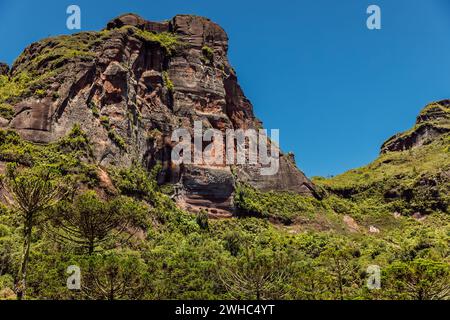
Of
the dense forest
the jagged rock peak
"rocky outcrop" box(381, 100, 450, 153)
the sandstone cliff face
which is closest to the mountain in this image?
"rocky outcrop" box(381, 100, 450, 153)

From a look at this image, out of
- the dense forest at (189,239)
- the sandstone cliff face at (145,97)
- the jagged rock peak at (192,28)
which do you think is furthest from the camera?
the jagged rock peak at (192,28)

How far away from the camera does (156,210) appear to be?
222 ft

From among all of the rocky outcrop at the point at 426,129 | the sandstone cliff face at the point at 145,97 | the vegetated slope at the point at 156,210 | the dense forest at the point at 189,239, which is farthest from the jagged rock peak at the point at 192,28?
the rocky outcrop at the point at 426,129

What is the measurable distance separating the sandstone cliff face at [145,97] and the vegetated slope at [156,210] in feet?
0.79

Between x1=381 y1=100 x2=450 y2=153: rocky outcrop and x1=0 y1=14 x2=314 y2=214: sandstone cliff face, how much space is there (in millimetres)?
56169

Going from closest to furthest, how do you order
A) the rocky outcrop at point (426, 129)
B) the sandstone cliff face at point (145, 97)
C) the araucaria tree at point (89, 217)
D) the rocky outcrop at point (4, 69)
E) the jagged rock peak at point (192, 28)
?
the araucaria tree at point (89, 217) < the sandstone cliff face at point (145, 97) < the jagged rock peak at point (192, 28) < the rocky outcrop at point (4, 69) < the rocky outcrop at point (426, 129)

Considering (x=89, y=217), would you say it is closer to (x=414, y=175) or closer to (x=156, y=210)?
(x=156, y=210)

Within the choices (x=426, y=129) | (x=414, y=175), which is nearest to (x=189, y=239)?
(x=414, y=175)

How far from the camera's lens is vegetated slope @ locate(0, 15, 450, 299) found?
32.9 metres

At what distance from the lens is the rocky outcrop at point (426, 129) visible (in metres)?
134

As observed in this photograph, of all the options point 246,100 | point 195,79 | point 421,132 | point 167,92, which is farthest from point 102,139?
point 421,132

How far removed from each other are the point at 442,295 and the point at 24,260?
82.9 ft

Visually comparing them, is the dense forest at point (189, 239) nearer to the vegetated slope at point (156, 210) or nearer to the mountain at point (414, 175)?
the vegetated slope at point (156, 210)

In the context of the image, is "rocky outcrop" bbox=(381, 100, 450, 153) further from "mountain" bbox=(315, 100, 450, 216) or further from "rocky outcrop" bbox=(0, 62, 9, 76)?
"rocky outcrop" bbox=(0, 62, 9, 76)
